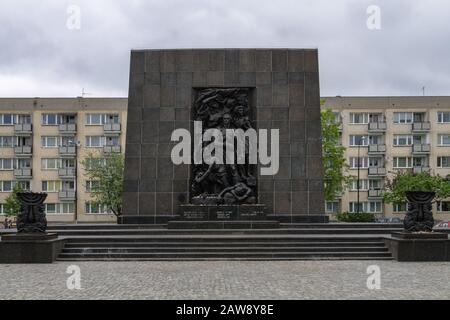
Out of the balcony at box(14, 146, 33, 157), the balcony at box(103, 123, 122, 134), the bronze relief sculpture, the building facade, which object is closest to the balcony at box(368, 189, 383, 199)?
the building facade

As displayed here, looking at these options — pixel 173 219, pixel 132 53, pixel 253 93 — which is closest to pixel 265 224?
pixel 173 219

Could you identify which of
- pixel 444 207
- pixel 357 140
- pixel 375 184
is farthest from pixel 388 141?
pixel 444 207

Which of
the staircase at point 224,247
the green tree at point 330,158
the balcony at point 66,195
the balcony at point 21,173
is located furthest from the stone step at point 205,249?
the balcony at point 21,173

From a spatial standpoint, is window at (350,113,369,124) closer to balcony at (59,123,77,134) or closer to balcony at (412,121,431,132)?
balcony at (412,121,431,132)

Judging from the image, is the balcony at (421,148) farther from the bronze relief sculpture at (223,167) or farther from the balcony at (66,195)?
the bronze relief sculpture at (223,167)

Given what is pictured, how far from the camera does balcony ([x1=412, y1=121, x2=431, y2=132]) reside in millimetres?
73000

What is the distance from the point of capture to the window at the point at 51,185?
73938 millimetres

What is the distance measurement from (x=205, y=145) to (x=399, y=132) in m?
50.7

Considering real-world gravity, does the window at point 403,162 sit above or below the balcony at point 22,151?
below

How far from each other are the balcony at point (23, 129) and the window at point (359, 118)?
112 feet

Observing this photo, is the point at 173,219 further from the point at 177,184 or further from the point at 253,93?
the point at 253,93

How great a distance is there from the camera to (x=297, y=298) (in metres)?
13.4

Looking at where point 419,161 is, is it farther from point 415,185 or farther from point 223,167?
point 223,167

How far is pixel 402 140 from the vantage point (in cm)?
7469
